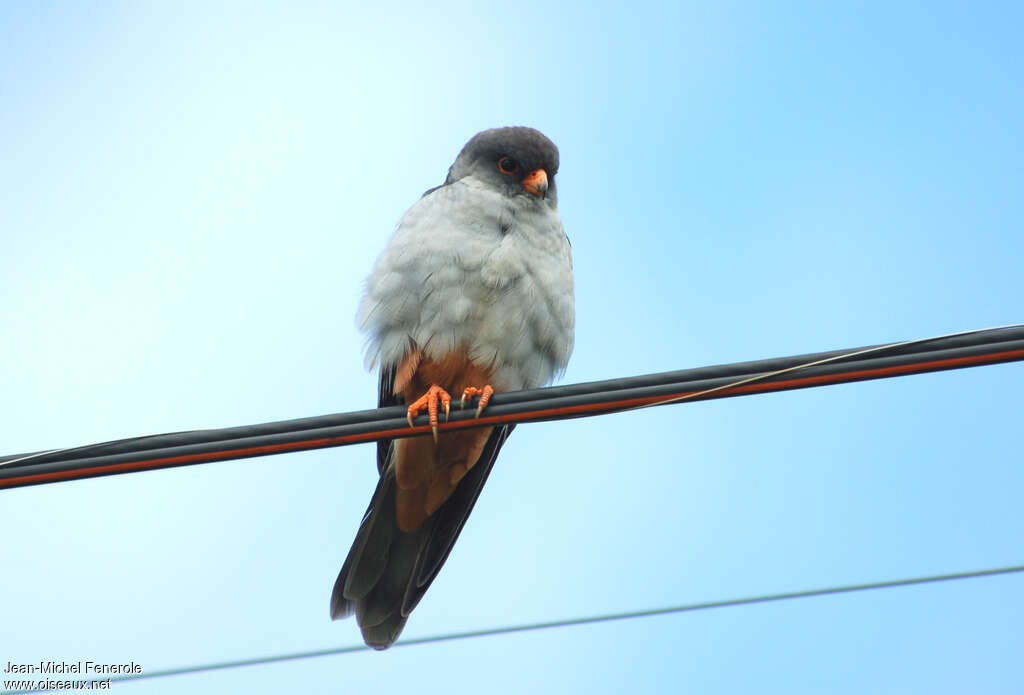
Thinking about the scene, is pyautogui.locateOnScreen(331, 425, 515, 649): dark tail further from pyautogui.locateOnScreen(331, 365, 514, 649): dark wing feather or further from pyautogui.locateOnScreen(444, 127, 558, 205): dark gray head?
pyautogui.locateOnScreen(444, 127, 558, 205): dark gray head

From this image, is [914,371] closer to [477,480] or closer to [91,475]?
[91,475]

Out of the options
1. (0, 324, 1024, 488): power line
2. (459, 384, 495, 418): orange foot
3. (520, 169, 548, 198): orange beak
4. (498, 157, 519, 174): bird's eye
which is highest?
(498, 157, 519, 174): bird's eye

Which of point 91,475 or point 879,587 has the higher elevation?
point 91,475

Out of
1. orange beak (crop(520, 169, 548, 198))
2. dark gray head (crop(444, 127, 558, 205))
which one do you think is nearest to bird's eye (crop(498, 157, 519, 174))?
dark gray head (crop(444, 127, 558, 205))

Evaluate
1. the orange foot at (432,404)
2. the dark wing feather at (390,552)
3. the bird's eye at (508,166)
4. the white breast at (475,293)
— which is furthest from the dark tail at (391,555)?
the bird's eye at (508,166)

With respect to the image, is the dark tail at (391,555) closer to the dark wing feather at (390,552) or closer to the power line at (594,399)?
the dark wing feather at (390,552)

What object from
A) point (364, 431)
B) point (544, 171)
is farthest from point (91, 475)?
point (544, 171)
